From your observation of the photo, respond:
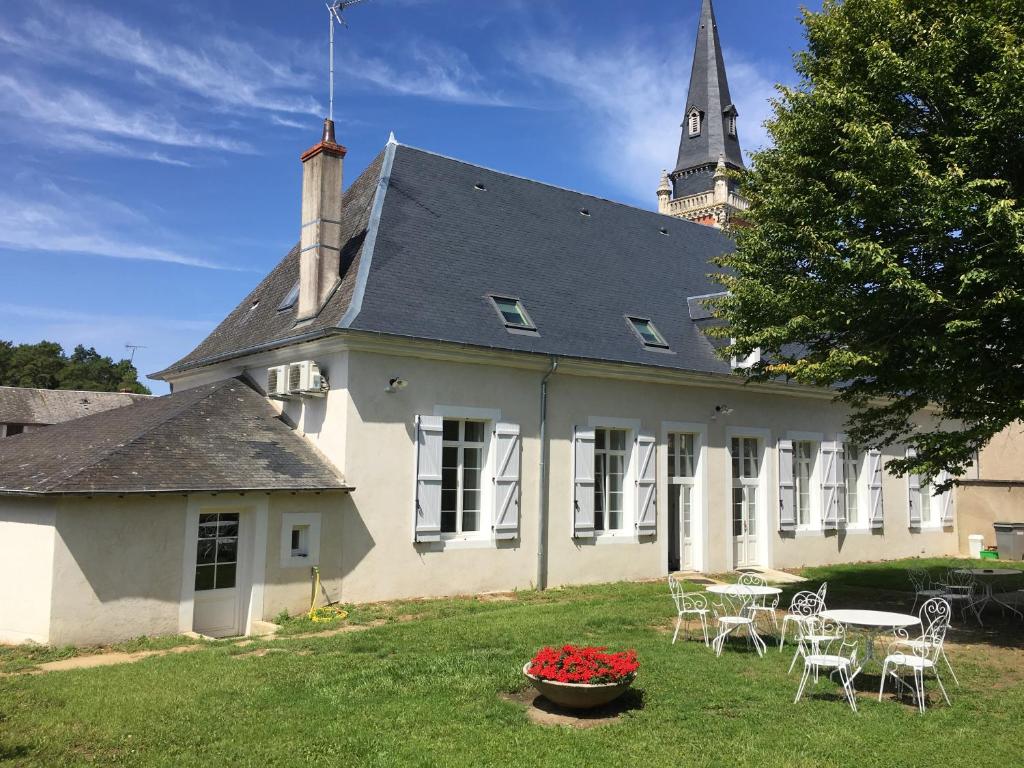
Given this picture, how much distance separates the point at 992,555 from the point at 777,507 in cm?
761

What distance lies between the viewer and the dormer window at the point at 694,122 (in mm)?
40781

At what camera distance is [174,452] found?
1101cm

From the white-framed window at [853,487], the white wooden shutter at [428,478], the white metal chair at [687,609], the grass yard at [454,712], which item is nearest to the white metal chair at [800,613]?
the grass yard at [454,712]

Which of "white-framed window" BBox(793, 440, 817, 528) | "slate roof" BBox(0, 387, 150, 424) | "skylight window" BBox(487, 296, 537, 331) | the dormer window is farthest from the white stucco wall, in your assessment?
the dormer window

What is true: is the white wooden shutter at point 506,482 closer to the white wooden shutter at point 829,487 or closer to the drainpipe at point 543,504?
the drainpipe at point 543,504

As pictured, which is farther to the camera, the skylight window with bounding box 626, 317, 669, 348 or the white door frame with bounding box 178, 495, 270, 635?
the skylight window with bounding box 626, 317, 669, 348

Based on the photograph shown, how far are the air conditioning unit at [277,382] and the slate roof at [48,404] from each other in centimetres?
2913

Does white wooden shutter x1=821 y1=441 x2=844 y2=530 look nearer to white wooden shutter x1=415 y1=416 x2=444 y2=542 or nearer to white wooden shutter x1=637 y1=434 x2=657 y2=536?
white wooden shutter x1=637 y1=434 x2=657 y2=536

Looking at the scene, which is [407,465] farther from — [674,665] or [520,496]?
[674,665]

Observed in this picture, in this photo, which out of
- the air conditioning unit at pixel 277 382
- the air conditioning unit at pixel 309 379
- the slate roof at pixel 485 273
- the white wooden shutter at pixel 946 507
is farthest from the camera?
the white wooden shutter at pixel 946 507

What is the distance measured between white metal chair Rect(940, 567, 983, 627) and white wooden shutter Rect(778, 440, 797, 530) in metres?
3.56

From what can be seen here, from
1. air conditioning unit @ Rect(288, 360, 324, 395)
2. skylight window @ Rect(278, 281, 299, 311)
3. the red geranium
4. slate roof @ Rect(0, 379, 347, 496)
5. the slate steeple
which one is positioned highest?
the slate steeple

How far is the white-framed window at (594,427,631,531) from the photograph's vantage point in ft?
49.3

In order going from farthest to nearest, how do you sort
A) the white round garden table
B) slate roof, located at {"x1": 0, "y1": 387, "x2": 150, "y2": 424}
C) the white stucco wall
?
slate roof, located at {"x1": 0, "y1": 387, "x2": 150, "y2": 424} < the white stucco wall < the white round garden table
